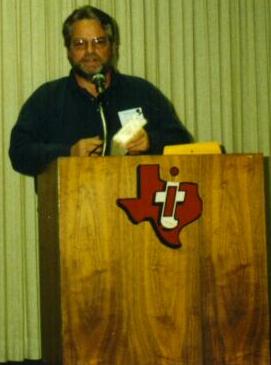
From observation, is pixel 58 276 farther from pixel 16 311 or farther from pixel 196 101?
pixel 196 101

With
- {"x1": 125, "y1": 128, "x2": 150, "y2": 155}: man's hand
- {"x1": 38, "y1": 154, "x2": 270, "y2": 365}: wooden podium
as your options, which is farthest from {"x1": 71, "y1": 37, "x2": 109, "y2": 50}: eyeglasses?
{"x1": 38, "y1": 154, "x2": 270, "y2": 365}: wooden podium

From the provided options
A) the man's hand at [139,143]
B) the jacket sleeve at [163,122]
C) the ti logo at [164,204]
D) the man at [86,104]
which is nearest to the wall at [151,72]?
the man at [86,104]

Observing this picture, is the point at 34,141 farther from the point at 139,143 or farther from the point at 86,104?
the point at 139,143

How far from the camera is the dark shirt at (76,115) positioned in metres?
2.09

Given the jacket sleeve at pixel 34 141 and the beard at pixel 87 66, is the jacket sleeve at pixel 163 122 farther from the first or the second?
the jacket sleeve at pixel 34 141

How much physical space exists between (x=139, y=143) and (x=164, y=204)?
30cm

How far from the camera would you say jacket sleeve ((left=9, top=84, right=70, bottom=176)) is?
1872mm

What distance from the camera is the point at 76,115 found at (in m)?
2.20

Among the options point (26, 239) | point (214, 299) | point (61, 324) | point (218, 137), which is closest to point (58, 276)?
point (61, 324)

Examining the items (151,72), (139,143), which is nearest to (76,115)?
(139,143)

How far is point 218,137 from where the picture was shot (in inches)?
119

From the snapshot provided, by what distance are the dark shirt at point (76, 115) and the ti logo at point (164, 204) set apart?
54 centimetres

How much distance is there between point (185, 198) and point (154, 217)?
10 centimetres

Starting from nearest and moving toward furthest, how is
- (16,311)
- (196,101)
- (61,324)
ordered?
(61,324) → (16,311) → (196,101)
